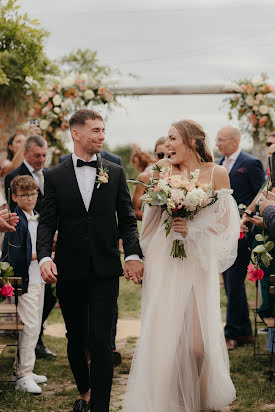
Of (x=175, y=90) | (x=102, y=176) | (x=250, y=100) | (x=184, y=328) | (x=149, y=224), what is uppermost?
(x=175, y=90)

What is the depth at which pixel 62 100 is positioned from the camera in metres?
9.48

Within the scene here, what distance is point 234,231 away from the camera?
479 centimetres

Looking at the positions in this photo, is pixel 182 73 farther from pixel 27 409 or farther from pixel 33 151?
pixel 27 409

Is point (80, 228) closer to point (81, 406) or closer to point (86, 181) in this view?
point (86, 181)

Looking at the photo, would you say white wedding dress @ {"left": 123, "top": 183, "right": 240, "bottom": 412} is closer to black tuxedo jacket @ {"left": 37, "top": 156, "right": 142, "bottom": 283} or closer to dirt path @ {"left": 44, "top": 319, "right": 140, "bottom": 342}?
black tuxedo jacket @ {"left": 37, "top": 156, "right": 142, "bottom": 283}

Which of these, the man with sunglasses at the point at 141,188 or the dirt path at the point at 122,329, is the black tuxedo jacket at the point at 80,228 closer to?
the man with sunglasses at the point at 141,188

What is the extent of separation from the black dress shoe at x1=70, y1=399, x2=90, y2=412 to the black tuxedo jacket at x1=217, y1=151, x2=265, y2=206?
3.14m

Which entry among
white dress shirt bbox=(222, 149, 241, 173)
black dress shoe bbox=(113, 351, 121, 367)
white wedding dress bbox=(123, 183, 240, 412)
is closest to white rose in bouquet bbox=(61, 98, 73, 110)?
white dress shirt bbox=(222, 149, 241, 173)

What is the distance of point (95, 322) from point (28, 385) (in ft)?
4.39

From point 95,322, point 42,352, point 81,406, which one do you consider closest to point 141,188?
point 42,352

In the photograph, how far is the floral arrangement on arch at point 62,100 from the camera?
9336 mm

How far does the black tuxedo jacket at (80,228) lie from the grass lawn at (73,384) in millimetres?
1234

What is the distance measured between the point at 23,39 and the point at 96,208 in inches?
180

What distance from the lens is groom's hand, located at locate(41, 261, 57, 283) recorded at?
4391mm
